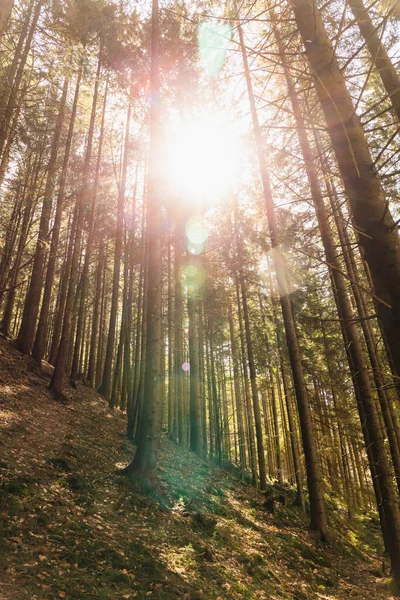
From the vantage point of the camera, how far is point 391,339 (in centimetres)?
185

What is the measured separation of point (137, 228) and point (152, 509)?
13.6 meters

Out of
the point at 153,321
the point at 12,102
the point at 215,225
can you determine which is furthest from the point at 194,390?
the point at 12,102

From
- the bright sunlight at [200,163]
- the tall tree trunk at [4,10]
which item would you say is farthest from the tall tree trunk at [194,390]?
the tall tree trunk at [4,10]

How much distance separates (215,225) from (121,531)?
12947mm

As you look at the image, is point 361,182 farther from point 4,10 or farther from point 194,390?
point 194,390

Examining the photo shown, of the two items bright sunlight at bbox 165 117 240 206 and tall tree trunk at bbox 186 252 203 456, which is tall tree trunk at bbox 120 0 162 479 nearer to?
bright sunlight at bbox 165 117 240 206

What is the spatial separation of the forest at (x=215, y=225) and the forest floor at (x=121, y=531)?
71 millimetres

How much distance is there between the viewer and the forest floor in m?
3.67

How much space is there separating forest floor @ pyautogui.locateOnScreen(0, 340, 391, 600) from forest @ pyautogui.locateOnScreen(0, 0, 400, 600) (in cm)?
7

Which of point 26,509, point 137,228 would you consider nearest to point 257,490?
point 26,509

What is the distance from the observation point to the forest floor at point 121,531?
367cm

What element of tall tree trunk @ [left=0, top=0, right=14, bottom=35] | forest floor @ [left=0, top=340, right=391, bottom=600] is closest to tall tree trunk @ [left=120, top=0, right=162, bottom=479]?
forest floor @ [left=0, top=340, right=391, bottom=600]

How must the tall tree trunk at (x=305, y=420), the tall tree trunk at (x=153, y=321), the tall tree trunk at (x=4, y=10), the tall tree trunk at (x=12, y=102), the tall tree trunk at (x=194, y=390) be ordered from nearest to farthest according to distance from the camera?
the tall tree trunk at (x=4, y=10) < the tall tree trunk at (x=12, y=102) < the tall tree trunk at (x=153, y=321) < the tall tree trunk at (x=305, y=420) < the tall tree trunk at (x=194, y=390)

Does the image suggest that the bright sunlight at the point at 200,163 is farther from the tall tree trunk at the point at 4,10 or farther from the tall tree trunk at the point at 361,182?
the tall tree trunk at the point at 361,182
